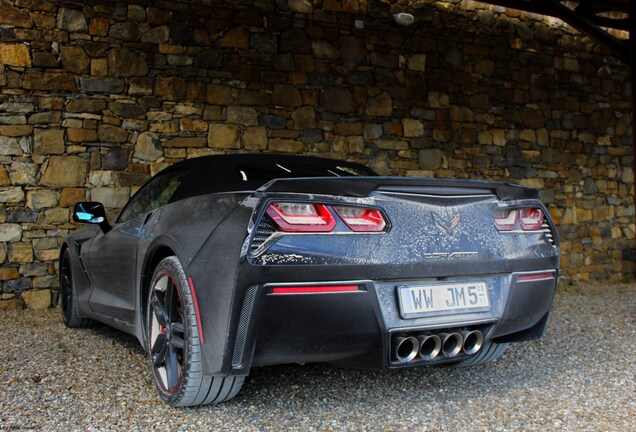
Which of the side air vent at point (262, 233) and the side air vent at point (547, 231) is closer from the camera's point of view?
the side air vent at point (262, 233)

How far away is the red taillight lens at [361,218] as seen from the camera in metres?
2.18

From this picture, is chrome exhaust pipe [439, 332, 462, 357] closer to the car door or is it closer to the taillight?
the taillight

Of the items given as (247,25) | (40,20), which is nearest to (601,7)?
(247,25)

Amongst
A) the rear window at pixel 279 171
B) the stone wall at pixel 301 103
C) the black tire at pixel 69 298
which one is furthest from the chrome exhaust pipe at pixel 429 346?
the stone wall at pixel 301 103

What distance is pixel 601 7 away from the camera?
26.7 ft

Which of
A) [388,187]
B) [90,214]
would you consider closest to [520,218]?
[388,187]

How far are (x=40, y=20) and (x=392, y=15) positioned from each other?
13.1 ft

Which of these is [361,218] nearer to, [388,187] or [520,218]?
[388,187]

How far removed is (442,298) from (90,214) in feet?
7.43

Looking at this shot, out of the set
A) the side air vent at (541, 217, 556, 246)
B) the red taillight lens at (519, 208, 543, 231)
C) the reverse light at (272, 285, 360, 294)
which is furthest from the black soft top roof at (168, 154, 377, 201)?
the side air vent at (541, 217, 556, 246)

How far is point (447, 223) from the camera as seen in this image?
2.35 metres

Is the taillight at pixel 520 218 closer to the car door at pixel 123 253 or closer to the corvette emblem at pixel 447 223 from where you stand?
the corvette emblem at pixel 447 223

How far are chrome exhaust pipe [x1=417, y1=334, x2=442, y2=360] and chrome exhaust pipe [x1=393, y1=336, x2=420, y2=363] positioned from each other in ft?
0.09

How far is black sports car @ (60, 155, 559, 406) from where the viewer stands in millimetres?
2084
